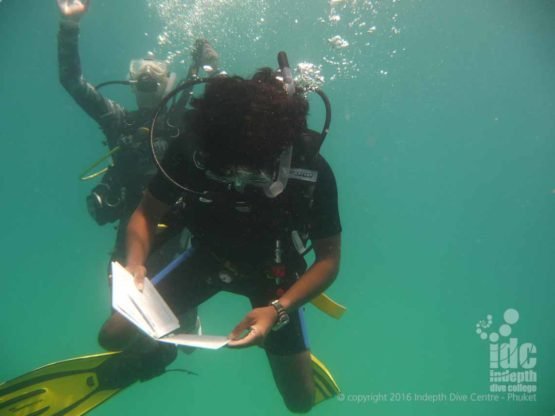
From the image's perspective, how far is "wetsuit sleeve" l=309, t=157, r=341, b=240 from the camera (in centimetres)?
282

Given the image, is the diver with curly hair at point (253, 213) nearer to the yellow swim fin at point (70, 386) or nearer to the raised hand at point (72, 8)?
the yellow swim fin at point (70, 386)

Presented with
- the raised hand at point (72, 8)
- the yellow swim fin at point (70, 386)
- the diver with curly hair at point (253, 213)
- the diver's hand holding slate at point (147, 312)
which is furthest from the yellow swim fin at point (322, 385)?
the raised hand at point (72, 8)

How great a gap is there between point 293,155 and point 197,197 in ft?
2.86

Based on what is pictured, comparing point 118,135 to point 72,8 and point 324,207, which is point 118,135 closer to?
point 72,8

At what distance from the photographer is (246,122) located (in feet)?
7.04

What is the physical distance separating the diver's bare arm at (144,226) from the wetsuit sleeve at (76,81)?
110 inches

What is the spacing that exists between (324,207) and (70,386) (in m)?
3.97

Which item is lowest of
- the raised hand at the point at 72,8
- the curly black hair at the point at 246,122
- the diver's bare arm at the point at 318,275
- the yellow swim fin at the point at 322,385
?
the yellow swim fin at the point at 322,385

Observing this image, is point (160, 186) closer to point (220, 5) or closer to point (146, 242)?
point (146, 242)

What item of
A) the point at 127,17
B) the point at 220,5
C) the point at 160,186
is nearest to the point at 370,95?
the point at 220,5

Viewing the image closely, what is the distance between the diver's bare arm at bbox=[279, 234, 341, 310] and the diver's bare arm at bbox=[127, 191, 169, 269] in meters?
1.37

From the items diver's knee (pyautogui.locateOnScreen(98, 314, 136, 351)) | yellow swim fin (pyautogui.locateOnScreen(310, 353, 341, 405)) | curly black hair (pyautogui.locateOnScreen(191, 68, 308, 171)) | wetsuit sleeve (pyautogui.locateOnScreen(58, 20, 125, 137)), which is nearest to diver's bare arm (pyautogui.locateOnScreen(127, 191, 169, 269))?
diver's knee (pyautogui.locateOnScreen(98, 314, 136, 351))

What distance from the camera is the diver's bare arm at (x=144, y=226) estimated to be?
3.15 metres
